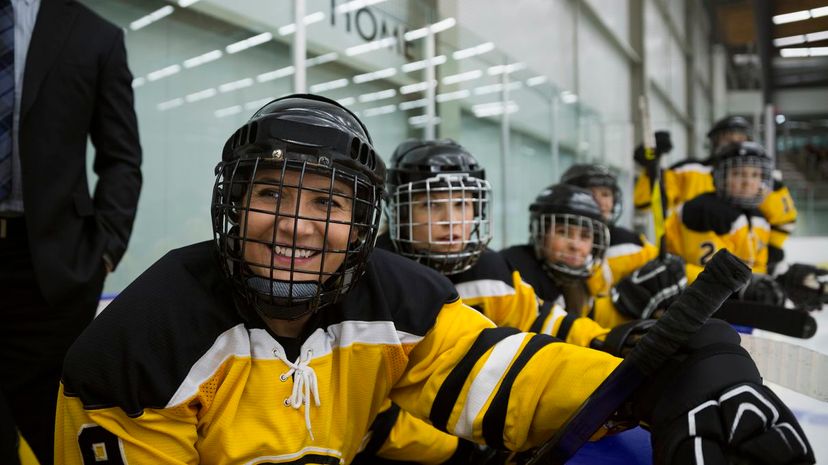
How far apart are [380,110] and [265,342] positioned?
2.40 metres

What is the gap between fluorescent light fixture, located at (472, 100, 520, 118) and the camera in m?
4.11

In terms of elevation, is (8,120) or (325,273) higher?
(8,120)

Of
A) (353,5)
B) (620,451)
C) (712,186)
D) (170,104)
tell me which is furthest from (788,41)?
(620,451)

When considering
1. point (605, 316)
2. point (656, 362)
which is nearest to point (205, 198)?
point (605, 316)

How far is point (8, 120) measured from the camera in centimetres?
118

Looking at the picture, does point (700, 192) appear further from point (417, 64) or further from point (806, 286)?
point (417, 64)

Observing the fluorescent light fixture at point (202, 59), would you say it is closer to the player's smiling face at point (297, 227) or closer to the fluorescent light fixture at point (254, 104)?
the fluorescent light fixture at point (254, 104)

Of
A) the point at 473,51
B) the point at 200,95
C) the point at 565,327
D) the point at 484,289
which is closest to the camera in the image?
the point at 565,327

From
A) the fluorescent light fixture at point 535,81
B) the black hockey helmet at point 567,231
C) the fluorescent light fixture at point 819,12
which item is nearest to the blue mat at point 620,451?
the black hockey helmet at point 567,231

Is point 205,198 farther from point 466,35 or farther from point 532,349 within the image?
point 466,35

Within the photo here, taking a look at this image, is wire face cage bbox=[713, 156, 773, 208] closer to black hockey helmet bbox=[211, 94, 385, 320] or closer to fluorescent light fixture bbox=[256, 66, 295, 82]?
fluorescent light fixture bbox=[256, 66, 295, 82]

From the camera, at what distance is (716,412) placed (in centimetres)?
65

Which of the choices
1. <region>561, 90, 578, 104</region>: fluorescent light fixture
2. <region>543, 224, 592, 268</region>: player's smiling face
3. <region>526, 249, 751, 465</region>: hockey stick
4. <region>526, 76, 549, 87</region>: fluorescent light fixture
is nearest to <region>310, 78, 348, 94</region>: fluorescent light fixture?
<region>543, 224, 592, 268</region>: player's smiling face

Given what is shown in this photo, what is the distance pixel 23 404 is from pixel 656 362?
1.16 meters
